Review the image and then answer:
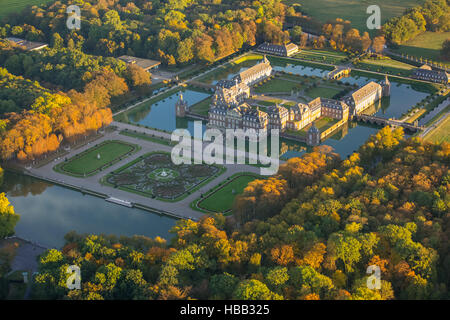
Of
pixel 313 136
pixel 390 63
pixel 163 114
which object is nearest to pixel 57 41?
pixel 163 114

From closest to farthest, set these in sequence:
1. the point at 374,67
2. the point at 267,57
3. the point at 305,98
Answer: the point at 305,98 < the point at 374,67 < the point at 267,57

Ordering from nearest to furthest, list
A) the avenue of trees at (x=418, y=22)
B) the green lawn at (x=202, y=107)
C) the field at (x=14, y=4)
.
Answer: the green lawn at (x=202, y=107)
the avenue of trees at (x=418, y=22)
the field at (x=14, y=4)

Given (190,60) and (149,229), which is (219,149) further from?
(190,60)

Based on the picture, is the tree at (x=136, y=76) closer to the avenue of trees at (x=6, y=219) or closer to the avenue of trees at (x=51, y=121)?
the avenue of trees at (x=51, y=121)

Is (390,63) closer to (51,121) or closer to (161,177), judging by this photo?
(161,177)

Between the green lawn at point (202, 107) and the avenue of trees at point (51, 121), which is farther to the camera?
the green lawn at point (202, 107)

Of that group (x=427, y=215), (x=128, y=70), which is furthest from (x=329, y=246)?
(x=128, y=70)

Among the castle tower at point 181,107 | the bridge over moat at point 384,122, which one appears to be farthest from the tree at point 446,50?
the castle tower at point 181,107
